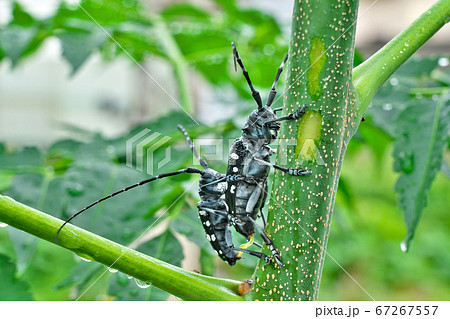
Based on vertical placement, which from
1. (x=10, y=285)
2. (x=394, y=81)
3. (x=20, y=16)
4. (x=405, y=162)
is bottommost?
(x=10, y=285)

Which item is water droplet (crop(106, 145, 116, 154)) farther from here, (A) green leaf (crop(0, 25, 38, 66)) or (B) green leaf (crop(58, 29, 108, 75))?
(A) green leaf (crop(0, 25, 38, 66))

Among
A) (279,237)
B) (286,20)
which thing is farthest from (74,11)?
(279,237)

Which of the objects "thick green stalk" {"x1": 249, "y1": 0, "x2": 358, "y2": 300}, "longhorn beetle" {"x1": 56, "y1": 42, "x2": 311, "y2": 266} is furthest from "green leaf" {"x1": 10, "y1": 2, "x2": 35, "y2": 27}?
"thick green stalk" {"x1": 249, "y1": 0, "x2": 358, "y2": 300}

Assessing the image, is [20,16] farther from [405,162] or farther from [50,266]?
[405,162]

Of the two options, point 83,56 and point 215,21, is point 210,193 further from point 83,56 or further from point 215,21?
point 215,21

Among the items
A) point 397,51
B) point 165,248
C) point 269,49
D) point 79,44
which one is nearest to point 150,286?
point 165,248
